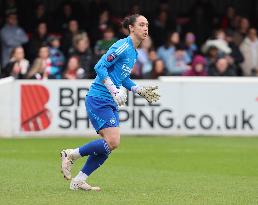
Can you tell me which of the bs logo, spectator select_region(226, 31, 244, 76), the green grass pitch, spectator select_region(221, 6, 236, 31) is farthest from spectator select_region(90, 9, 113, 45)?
the green grass pitch

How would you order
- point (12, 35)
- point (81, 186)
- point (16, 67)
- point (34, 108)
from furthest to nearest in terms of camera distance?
point (12, 35)
point (16, 67)
point (34, 108)
point (81, 186)

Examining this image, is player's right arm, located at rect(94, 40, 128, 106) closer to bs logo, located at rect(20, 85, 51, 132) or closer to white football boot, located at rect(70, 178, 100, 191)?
white football boot, located at rect(70, 178, 100, 191)

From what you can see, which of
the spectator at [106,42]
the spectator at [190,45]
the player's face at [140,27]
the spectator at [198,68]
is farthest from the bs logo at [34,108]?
the player's face at [140,27]

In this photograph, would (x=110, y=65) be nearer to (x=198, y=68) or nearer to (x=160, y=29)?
(x=198, y=68)

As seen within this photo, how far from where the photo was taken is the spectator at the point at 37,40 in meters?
20.6

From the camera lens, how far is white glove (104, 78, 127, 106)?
9758 millimetres

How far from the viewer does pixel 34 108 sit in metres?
17.8

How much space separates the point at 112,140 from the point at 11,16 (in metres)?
11.0

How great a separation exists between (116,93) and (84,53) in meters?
10.1

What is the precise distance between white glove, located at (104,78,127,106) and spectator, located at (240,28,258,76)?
Result: 12.3 meters

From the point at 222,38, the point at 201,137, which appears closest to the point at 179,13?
the point at 222,38

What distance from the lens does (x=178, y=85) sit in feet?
60.2

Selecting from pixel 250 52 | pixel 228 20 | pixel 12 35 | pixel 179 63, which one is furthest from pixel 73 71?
pixel 228 20

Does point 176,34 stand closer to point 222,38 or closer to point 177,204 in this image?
point 222,38
